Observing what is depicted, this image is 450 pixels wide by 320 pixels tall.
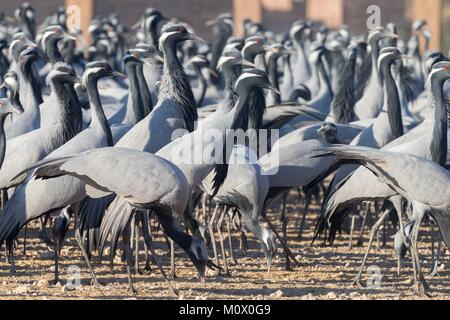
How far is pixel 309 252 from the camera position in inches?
388

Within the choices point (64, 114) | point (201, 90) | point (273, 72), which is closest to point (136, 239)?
point (64, 114)

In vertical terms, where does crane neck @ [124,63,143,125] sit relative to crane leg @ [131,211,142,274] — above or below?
above

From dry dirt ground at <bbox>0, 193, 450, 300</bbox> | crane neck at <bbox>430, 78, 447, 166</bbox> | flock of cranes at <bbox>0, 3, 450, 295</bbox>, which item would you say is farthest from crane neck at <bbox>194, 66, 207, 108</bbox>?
crane neck at <bbox>430, 78, 447, 166</bbox>

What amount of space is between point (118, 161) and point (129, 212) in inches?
15.6

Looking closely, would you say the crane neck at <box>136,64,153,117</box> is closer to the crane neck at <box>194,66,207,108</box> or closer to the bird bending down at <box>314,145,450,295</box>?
the crane neck at <box>194,66,207,108</box>

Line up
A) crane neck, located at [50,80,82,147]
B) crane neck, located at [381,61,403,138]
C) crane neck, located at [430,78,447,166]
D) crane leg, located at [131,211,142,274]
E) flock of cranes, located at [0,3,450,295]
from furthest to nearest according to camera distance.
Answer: crane neck, located at [381,61,403,138], crane neck, located at [50,80,82,147], crane neck, located at [430,78,447,166], crane leg, located at [131,211,142,274], flock of cranes, located at [0,3,450,295]

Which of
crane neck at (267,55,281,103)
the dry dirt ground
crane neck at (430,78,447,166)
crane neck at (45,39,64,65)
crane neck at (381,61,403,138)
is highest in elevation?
crane neck at (45,39,64,65)

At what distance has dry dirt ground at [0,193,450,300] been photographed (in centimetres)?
781

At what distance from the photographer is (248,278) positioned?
8648 millimetres

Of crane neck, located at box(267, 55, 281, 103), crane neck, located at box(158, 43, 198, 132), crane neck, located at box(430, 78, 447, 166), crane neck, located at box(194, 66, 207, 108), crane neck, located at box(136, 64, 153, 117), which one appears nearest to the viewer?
crane neck, located at box(430, 78, 447, 166)

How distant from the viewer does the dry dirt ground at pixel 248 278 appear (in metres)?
7.81

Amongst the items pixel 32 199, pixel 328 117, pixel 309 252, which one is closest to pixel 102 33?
pixel 328 117

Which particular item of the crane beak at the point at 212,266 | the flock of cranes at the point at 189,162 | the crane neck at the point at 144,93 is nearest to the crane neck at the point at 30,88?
the flock of cranes at the point at 189,162
